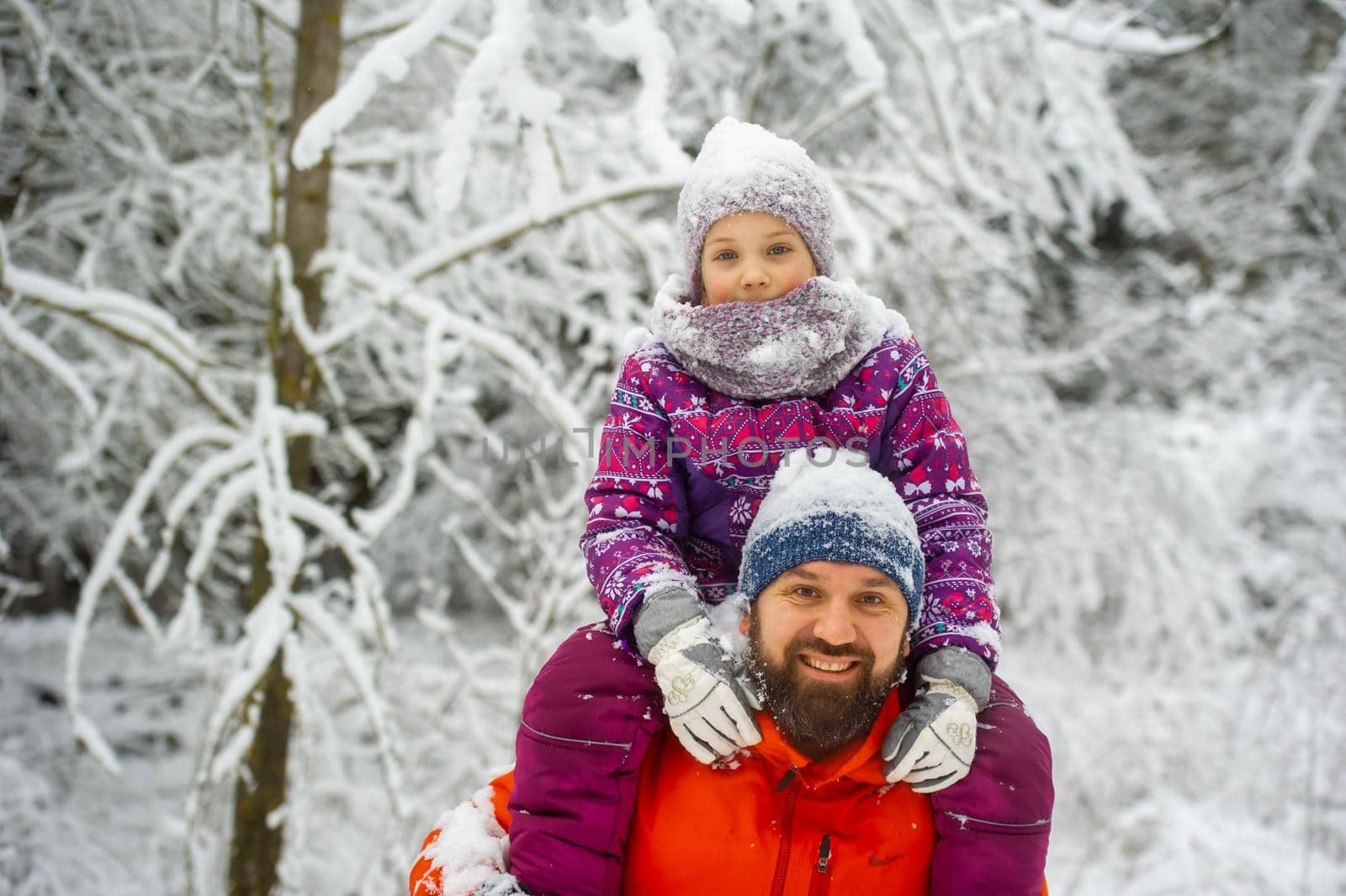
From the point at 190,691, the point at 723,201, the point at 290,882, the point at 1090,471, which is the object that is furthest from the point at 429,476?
the point at 723,201

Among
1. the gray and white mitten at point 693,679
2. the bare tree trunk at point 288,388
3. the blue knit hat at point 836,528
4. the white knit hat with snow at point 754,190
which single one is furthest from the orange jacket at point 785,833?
the bare tree trunk at point 288,388

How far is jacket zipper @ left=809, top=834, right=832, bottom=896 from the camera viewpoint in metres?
1.43

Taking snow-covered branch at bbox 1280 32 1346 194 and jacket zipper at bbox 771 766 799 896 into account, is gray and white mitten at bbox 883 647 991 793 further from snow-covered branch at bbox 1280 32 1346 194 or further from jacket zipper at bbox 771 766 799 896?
snow-covered branch at bbox 1280 32 1346 194

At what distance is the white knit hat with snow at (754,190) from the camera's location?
5.25 feet

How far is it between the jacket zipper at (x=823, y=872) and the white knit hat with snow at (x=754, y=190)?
108cm

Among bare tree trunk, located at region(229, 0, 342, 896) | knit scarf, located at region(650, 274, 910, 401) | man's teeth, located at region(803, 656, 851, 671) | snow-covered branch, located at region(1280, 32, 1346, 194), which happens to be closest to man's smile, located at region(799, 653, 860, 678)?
man's teeth, located at region(803, 656, 851, 671)

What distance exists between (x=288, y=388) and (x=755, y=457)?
2150 mm

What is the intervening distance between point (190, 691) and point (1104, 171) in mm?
6246

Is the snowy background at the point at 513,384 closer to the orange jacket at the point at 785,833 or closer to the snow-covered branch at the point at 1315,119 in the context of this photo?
the snow-covered branch at the point at 1315,119

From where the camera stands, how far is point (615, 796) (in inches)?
54.6

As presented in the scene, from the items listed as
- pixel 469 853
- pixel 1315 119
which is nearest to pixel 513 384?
pixel 469 853

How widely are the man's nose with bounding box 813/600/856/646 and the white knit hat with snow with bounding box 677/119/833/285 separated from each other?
0.68 metres

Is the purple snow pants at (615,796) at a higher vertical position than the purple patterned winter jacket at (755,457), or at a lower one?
lower

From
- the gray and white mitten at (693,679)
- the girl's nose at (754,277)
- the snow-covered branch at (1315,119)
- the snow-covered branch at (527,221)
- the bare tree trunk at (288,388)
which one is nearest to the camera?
the gray and white mitten at (693,679)
